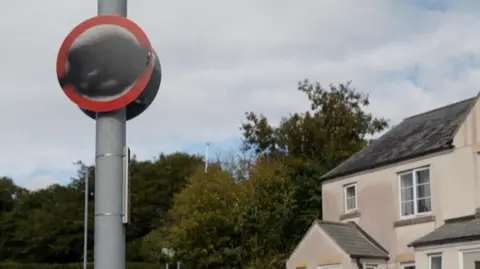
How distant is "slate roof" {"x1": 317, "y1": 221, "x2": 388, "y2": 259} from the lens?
27181 mm

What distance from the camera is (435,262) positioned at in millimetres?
24109

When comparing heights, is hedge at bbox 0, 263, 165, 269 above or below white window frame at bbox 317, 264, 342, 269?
below

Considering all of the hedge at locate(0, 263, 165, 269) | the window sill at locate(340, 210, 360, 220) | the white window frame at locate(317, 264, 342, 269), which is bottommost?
the hedge at locate(0, 263, 165, 269)

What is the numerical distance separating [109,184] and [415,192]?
944 inches

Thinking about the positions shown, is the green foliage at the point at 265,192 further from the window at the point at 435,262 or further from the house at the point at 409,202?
the window at the point at 435,262

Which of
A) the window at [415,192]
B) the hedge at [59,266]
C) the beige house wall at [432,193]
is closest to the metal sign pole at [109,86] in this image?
the beige house wall at [432,193]

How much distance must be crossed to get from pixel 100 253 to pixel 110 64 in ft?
2.86

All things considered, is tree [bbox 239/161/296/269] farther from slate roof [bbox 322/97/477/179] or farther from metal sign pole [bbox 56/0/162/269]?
metal sign pole [bbox 56/0/162/269]

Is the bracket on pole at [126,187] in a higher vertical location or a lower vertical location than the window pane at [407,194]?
lower

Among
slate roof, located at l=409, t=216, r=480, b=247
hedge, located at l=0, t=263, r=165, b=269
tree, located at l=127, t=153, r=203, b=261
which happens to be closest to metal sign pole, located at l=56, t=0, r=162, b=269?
slate roof, located at l=409, t=216, r=480, b=247

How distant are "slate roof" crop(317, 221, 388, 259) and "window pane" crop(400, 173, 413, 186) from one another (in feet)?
8.14

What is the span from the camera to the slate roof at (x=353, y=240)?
27.2 m

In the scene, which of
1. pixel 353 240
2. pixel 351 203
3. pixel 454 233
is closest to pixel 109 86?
pixel 454 233

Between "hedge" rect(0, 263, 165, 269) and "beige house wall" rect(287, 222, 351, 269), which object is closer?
"beige house wall" rect(287, 222, 351, 269)
